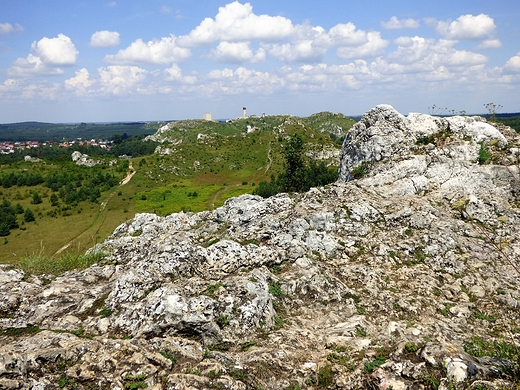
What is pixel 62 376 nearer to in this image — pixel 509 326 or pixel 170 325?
pixel 170 325

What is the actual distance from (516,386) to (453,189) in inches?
808

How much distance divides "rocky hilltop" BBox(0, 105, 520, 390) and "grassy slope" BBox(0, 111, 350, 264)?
5219 centimetres

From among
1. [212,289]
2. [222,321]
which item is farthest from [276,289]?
[222,321]

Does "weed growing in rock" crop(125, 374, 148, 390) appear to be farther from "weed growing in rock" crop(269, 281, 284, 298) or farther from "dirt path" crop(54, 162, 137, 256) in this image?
"dirt path" crop(54, 162, 137, 256)

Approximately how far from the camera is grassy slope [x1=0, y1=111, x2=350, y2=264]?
89125 mm

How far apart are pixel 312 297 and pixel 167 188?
11513 cm

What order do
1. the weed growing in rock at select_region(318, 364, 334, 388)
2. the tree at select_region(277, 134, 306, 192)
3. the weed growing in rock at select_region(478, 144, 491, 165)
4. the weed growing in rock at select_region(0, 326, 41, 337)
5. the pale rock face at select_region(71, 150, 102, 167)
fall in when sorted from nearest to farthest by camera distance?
1. the weed growing in rock at select_region(318, 364, 334, 388)
2. the weed growing in rock at select_region(0, 326, 41, 337)
3. the weed growing in rock at select_region(478, 144, 491, 165)
4. the tree at select_region(277, 134, 306, 192)
5. the pale rock face at select_region(71, 150, 102, 167)

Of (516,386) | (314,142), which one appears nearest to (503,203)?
(516,386)

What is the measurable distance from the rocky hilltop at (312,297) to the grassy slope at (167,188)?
52.2 meters

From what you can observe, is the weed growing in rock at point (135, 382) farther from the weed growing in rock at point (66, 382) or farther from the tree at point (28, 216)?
the tree at point (28, 216)

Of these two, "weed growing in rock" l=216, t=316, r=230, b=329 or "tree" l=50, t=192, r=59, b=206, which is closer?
"weed growing in rock" l=216, t=316, r=230, b=329

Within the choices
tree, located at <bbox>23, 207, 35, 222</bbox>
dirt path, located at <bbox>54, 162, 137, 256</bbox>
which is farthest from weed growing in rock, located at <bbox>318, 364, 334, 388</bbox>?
tree, located at <bbox>23, 207, 35, 222</bbox>

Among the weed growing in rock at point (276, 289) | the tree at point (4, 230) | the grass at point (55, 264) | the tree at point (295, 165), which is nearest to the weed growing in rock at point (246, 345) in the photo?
the weed growing in rock at point (276, 289)

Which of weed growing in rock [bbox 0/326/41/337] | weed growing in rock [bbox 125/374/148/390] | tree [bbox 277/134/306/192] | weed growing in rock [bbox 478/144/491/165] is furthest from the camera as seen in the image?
tree [bbox 277/134/306/192]
